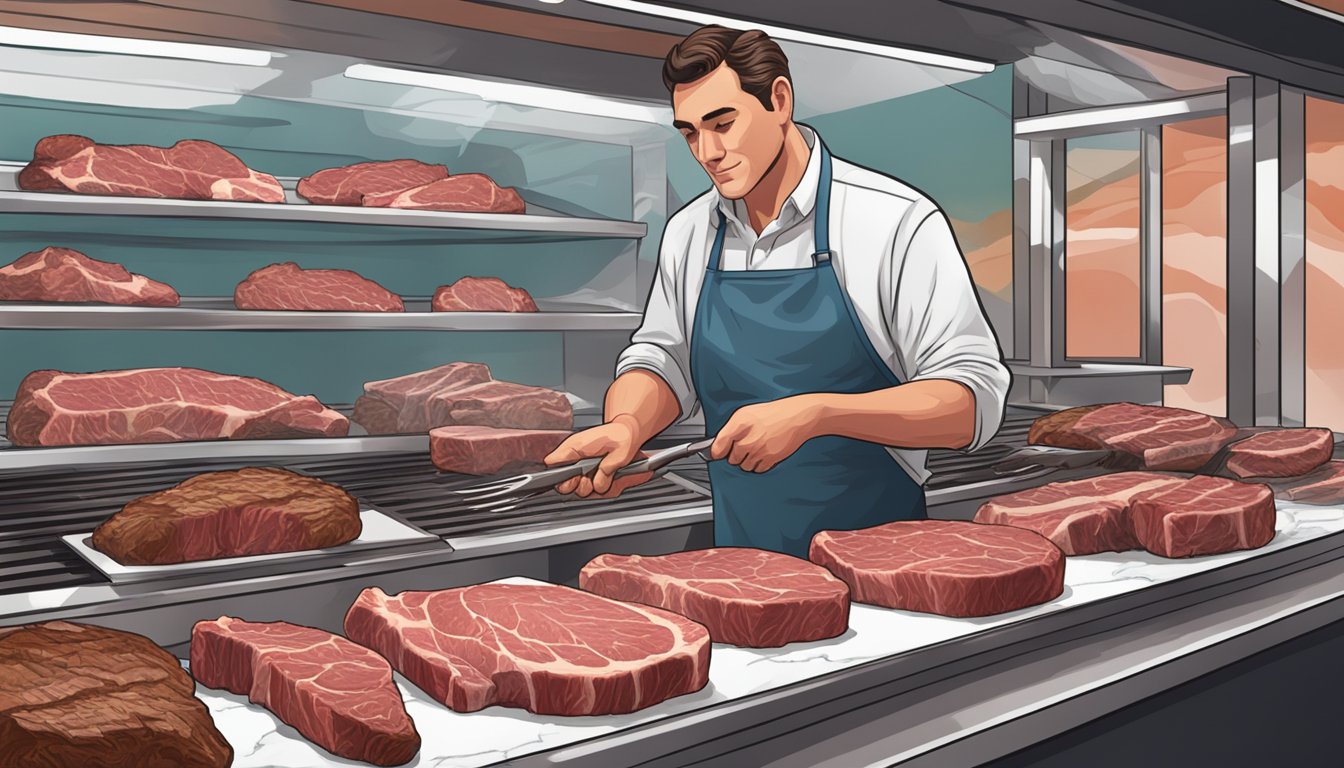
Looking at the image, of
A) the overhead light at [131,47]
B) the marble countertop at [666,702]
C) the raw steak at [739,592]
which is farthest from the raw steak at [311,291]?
the marble countertop at [666,702]

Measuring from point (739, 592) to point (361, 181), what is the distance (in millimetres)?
2158

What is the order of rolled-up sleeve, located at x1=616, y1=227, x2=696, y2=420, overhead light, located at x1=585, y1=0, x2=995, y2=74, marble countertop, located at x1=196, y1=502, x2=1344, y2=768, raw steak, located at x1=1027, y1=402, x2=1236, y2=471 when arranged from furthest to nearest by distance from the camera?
raw steak, located at x1=1027, y1=402, x2=1236, y2=471, rolled-up sleeve, located at x1=616, y1=227, x2=696, y2=420, overhead light, located at x1=585, y1=0, x2=995, y2=74, marble countertop, located at x1=196, y1=502, x2=1344, y2=768

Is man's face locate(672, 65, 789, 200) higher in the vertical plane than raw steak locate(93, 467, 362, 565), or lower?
higher

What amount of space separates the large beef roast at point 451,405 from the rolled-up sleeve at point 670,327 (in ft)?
3.78

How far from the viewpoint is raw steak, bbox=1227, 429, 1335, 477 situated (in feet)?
7.80

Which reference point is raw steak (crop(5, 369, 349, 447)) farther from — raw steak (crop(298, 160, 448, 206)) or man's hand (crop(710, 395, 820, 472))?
man's hand (crop(710, 395, 820, 472))

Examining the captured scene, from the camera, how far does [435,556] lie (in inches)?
64.1

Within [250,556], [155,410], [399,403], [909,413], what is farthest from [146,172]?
[909,413]

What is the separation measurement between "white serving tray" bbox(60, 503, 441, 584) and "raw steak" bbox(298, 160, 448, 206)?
1463mm

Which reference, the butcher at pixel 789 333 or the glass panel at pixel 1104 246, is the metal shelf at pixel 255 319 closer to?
the butcher at pixel 789 333

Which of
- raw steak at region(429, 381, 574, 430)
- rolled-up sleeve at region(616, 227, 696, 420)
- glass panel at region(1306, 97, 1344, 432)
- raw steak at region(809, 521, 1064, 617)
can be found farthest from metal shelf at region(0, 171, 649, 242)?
glass panel at region(1306, 97, 1344, 432)

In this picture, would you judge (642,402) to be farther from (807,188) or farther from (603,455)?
(807,188)

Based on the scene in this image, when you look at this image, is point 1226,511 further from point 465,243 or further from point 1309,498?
point 465,243

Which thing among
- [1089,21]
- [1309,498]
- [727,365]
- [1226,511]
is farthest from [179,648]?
[1309,498]
